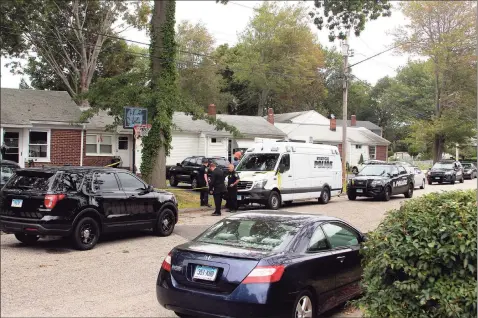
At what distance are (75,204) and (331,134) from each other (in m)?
39.4

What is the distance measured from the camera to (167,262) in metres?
5.43

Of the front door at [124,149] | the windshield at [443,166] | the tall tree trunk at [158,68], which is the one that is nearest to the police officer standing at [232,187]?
the tall tree trunk at [158,68]

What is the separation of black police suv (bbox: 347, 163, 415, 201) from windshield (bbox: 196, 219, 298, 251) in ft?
52.3

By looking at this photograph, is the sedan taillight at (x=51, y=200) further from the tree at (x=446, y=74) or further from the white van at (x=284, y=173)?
the tree at (x=446, y=74)

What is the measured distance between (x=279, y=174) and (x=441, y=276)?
41.1ft

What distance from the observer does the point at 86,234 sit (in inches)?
376

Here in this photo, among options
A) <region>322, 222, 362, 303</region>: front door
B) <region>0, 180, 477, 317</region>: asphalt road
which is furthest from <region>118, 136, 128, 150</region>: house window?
<region>322, 222, 362, 303</region>: front door

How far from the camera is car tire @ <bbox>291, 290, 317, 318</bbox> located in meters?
4.98

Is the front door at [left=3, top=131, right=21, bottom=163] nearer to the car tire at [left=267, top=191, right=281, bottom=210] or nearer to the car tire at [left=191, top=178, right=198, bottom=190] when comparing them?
the car tire at [left=191, top=178, right=198, bottom=190]

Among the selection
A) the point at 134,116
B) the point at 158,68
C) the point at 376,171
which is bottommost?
the point at 376,171

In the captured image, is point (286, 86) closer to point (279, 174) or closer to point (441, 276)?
point (279, 174)

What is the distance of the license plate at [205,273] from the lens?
4918 millimetres

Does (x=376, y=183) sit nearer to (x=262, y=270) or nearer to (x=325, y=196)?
(x=325, y=196)

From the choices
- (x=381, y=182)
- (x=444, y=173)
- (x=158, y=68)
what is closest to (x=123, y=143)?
(x=158, y=68)
